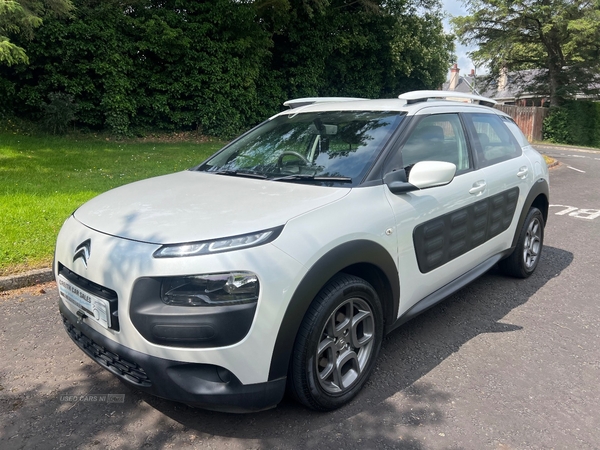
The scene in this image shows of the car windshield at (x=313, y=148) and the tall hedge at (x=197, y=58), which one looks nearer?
the car windshield at (x=313, y=148)

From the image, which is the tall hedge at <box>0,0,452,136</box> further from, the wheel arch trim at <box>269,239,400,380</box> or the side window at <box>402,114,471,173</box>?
the wheel arch trim at <box>269,239,400,380</box>

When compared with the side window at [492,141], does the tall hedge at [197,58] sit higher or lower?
higher

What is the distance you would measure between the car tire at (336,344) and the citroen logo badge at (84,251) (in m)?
1.18

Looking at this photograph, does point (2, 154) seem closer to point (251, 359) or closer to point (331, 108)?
point (331, 108)

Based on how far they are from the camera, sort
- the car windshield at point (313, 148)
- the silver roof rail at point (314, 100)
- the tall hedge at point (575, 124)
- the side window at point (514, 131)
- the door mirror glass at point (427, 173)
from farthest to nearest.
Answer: the tall hedge at point (575, 124)
the side window at point (514, 131)
the silver roof rail at point (314, 100)
the car windshield at point (313, 148)
the door mirror glass at point (427, 173)

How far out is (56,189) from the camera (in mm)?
7531

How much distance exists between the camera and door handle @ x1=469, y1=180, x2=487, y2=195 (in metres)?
3.69

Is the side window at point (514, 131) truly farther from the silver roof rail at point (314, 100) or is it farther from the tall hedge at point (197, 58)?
the tall hedge at point (197, 58)

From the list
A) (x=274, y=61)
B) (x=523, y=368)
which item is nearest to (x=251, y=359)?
(x=523, y=368)

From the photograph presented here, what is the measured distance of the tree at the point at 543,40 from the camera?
87.5ft

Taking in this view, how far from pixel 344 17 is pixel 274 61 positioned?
370 centimetres

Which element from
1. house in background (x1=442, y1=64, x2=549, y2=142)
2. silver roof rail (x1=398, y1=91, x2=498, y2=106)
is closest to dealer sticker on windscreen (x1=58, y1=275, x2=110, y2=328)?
silver roof rail (x1=398, y1=91, x2=498, y2=106)

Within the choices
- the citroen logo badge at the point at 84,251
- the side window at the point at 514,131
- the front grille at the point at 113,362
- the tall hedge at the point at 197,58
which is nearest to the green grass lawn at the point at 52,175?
the tall hedge at the point at 197,58

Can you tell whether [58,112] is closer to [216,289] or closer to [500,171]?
[500,171]
